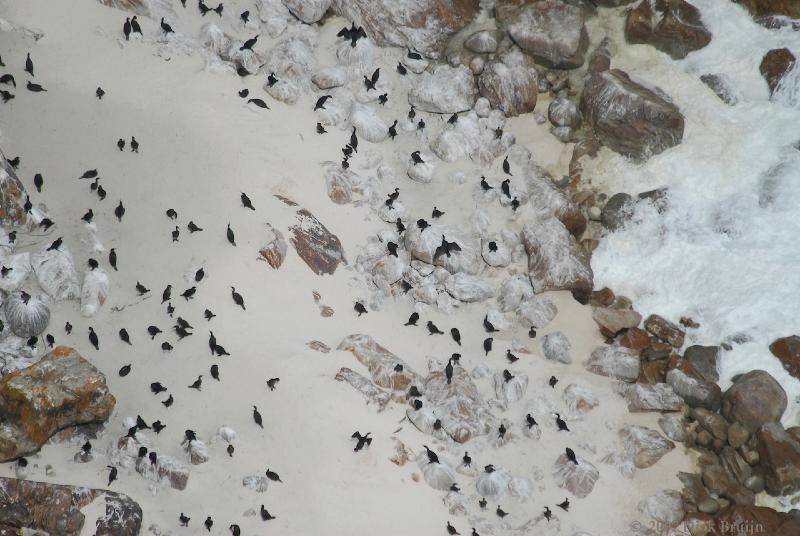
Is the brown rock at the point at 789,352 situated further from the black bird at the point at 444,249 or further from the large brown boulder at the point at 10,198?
the large brown boulder at the point at 10,198

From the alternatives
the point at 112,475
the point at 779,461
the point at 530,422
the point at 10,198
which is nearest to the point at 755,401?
the point at 779,461

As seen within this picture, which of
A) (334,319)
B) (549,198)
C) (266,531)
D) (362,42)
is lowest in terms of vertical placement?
(266,531)

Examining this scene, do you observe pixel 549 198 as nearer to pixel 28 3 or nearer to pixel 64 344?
pixel 64 344

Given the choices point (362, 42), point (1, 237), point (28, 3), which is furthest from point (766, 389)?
point (28, 3)

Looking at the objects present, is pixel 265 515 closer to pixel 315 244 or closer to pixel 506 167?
pixel 315 244

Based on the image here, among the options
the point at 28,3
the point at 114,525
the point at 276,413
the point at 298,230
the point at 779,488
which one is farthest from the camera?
the point at 28,3

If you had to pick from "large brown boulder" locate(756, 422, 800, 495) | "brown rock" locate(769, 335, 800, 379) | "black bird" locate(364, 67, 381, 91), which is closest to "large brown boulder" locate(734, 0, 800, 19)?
"brown rock" locate(769, 335, 800, 379)

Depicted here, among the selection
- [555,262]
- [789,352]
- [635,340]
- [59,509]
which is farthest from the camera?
[555,262]

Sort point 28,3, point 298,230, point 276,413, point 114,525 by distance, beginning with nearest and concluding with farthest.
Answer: point 114,525
point 276,413
point 298,230
point 28,3
